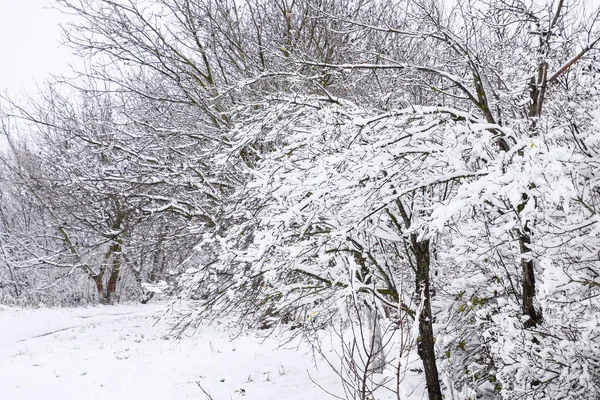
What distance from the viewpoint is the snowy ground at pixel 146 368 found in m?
5.65

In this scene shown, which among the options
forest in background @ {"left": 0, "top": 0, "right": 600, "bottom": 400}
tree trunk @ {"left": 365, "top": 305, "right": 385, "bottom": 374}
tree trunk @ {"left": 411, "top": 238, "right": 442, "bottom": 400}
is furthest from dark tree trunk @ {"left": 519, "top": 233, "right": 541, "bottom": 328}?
tree trunk @ {"left": 365, "top": 305, "right": 385, "bottom": 374}

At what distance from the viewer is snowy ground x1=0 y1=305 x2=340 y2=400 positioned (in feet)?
18.5

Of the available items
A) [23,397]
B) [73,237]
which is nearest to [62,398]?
[23,397]

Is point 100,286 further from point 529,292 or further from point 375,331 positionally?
point 529,292

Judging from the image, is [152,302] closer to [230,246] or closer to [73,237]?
[73,237]

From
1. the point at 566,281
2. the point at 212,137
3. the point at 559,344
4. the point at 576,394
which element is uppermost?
the point at 212,137

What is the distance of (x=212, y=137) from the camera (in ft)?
25.2

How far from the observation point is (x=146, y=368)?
22.1 ft

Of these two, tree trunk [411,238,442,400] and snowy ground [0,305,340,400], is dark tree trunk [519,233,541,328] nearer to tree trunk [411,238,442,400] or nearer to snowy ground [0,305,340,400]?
tree trunk [411,238,442,400]

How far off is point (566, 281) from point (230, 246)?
3.19 meters

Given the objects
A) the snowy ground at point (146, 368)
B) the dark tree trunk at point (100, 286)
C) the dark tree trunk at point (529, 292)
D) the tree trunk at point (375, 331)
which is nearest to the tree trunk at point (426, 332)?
the tree trunk at point (375, 331)

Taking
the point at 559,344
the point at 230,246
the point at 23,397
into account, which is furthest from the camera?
the point at 23,397

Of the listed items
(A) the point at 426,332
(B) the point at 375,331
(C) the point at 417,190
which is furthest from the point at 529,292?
(B) the point at 375,331

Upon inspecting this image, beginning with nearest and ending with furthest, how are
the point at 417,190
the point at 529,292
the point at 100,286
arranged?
the point at 529,292, the point at 417,190, the point at 100,286
